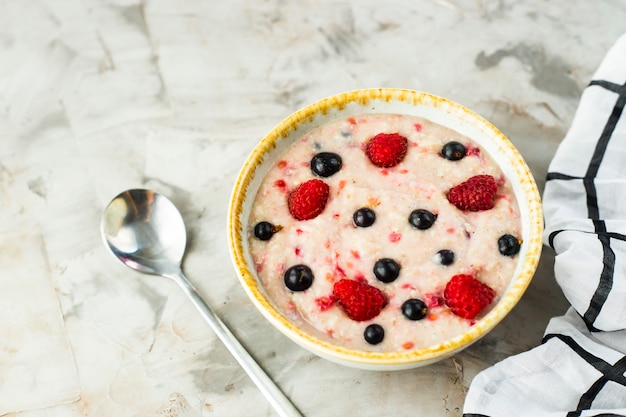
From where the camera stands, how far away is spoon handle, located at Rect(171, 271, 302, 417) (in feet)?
6.53

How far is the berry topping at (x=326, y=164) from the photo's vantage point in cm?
200

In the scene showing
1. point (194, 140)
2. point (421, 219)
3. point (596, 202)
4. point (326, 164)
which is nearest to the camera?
point (421, 219)

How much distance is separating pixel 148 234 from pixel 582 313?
1296 millimetres

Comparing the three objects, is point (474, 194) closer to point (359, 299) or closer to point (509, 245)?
point (509, 245)

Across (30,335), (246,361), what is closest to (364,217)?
(246,361)

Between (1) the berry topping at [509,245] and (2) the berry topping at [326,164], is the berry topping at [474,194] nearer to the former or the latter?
(1) the berry topping at [509,245]

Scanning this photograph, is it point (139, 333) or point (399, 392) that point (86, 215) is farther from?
point (399, 392)

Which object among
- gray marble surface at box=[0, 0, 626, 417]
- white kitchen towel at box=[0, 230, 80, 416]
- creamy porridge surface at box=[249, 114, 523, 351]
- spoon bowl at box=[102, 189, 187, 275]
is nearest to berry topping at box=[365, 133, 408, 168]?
creamy porridge surface at box=[249, 114, 523, 351]

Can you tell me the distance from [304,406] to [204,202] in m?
0.75

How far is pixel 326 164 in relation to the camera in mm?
2000

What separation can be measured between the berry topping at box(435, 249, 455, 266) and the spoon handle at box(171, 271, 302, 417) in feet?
1.92

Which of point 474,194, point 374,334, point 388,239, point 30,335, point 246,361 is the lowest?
point 30,335

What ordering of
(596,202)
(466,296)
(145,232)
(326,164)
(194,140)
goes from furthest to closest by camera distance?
(194,140)
(145,232)
(596,202)
(326,164)
(466,296)

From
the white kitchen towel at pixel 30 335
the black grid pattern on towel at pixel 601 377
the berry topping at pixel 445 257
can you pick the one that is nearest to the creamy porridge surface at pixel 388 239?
the berry topping at pixel 445 257
